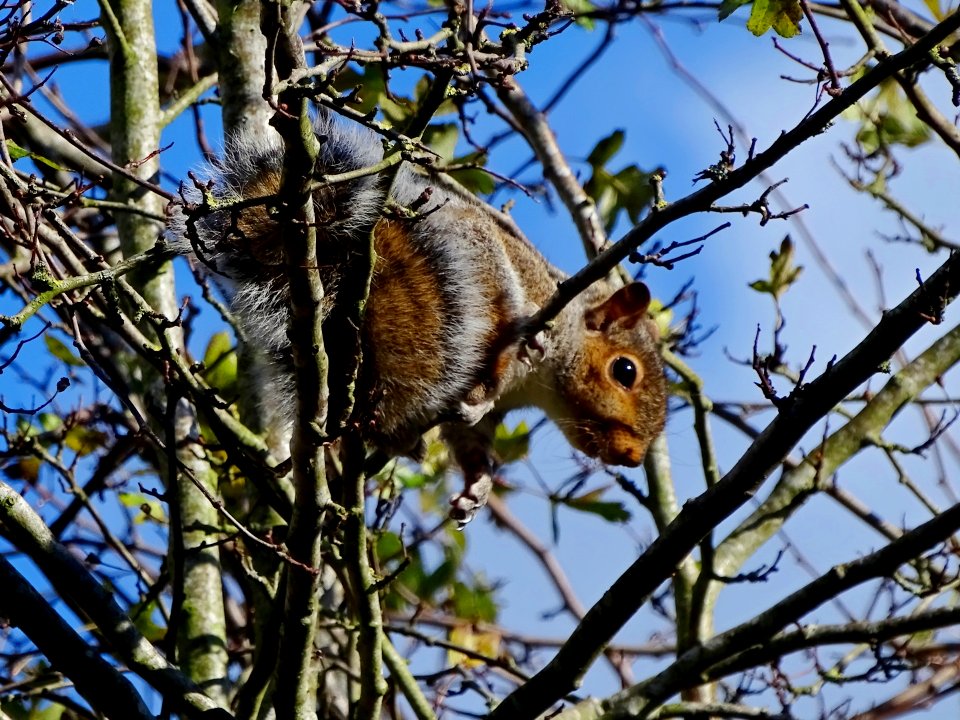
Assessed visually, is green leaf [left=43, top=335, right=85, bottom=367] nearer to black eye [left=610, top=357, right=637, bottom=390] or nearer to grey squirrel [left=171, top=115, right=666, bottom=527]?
grey squirrel [left=171, top=115, right=666, bottom=527]

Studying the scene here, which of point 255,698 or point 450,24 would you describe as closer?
point 450,24

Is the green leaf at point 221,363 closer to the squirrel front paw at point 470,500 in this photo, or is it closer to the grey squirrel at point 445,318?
the grey squirrel at point 445,318

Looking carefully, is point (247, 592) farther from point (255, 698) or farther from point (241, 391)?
point (255, 698)

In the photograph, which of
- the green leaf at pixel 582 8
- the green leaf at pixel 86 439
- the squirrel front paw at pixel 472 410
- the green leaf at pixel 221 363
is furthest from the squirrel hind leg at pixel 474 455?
the green leaf at pixel 582 8

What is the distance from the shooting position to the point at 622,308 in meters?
3.97

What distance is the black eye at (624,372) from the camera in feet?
13.4

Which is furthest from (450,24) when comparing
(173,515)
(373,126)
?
(173,515)

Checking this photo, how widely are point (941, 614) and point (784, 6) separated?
1430mm

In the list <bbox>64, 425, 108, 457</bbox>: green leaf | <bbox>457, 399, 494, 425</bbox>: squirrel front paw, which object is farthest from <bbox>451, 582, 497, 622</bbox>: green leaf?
<bbox>64, 425, 108, 457</bbox>: green leaf

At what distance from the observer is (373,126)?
1.89 metres

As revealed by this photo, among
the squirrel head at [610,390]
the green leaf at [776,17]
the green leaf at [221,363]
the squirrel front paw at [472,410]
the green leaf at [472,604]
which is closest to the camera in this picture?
the green leaf at [776,17]

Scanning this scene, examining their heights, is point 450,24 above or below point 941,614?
above

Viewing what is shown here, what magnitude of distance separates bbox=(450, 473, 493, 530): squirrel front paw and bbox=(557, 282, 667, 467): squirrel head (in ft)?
1.52

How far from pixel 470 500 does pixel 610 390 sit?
745mm
